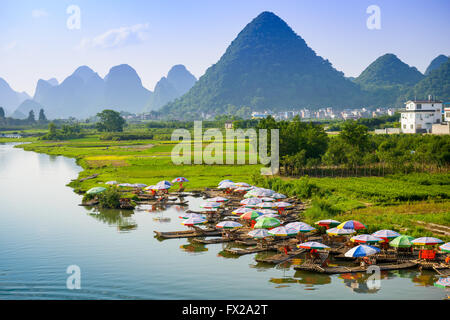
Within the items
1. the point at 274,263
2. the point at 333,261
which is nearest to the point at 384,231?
the point at 333,261

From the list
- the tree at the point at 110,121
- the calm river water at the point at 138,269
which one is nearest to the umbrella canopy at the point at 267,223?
the calm river water at the point at 138,269

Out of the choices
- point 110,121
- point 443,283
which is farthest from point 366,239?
point 110,121

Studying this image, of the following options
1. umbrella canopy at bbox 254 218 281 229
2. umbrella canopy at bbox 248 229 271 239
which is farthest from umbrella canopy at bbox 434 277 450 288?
umbrella canopy at bbox 254 218 281 229

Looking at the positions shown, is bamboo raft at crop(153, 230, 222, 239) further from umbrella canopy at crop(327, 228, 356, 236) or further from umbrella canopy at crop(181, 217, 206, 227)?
umbrella canopy at crop(327, 228, 356, 236)

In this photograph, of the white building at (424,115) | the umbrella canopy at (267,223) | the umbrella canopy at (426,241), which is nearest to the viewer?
the umbrella canopy at (426,241)

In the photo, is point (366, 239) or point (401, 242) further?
point (366, 239)

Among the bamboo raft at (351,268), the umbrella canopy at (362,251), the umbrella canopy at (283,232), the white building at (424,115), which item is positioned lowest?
the bamboo raft at (351,268)

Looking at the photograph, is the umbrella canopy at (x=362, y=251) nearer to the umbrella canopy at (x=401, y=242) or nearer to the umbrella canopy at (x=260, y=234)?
the umbrella canopy at (x=401, y=242)

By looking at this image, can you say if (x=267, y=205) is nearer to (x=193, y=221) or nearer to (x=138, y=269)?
(x=193, y=221)
